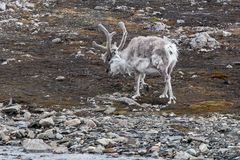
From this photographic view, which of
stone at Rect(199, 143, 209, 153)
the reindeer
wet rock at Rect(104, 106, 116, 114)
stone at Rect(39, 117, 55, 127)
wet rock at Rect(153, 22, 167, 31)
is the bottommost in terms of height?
wet rock at Rect(153, 22, 167, 31)

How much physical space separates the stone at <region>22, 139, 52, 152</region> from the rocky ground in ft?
0.09

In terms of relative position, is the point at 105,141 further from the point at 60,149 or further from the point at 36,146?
the point at 36,146

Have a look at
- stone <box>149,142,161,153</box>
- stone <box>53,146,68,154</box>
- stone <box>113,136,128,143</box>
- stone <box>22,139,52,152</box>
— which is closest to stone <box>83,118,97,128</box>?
stone <box>113,136,128,143</box>

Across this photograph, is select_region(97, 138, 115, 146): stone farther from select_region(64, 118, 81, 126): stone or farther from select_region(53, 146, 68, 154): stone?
select_region(64, 118, 81, 126): stone

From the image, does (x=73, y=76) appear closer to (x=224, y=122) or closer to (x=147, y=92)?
(x=147, y=92)

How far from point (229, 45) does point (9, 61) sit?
43.3 feet

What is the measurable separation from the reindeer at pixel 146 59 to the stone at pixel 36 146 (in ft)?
24.0

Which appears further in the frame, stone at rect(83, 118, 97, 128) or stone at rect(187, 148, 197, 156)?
stone at rect(83, 118, 97, 128)

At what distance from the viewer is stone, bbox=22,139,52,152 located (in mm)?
16844

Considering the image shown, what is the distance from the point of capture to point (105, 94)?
25.3 meters

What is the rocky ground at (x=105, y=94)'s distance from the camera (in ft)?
56.9

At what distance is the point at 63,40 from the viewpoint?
3991 centimetres

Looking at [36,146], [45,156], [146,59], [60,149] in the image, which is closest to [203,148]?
[60,149]

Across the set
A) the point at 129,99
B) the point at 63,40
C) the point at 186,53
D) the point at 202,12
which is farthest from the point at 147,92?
the point at 202,12
